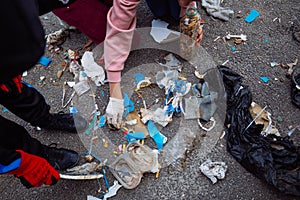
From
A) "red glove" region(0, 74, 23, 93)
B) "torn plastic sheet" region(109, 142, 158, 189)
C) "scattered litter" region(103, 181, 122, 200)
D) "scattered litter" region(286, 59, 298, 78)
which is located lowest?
"scattered litter" region(103, 181, 122, 200)

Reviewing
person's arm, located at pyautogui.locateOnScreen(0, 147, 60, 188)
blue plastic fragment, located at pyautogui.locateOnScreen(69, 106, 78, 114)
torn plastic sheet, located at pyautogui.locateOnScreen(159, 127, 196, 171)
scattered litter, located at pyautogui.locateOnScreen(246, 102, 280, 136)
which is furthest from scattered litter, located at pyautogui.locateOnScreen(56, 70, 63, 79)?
scattered litter, located at pyautogui.locateOnScreen(246, 102, 280, 136)

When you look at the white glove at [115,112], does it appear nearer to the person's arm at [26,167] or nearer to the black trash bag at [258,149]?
the person's arm at [26,167]

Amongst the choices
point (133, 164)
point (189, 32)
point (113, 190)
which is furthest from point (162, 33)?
point (113, 190)

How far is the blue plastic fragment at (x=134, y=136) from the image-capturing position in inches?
64.1

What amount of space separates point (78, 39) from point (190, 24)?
0.87 meters

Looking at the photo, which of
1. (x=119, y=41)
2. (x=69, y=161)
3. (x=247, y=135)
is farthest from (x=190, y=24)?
(x=69, y=161)

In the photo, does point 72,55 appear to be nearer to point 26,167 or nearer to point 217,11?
point 26,167

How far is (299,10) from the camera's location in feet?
7.08

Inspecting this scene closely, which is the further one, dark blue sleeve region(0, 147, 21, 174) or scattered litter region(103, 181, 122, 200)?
scattered litter region(103, 181, 122, 200)

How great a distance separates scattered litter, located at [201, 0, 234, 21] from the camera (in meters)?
2.14

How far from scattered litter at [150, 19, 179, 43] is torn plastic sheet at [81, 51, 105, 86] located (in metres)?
0.47

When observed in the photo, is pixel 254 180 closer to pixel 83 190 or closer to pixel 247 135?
pixel 247 135

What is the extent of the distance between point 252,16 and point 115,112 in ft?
4.33

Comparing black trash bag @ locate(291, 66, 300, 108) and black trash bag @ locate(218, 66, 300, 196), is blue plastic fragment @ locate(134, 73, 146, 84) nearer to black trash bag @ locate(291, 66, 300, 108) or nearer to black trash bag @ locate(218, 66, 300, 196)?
black trash bag @ locate(218, 66, 300, 196)
